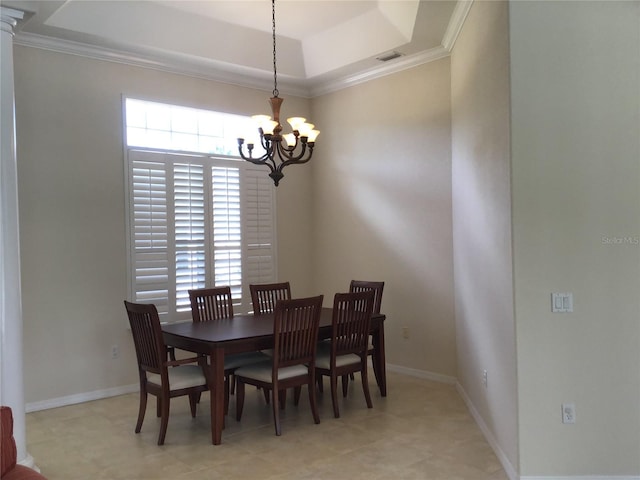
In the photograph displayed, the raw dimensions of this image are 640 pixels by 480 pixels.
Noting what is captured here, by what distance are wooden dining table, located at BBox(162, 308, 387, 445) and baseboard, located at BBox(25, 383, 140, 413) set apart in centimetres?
120

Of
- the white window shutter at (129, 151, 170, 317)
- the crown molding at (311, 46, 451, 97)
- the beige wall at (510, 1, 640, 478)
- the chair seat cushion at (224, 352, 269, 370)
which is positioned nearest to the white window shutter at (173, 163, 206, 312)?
the white window shutter at (129, 151, 170, 317)

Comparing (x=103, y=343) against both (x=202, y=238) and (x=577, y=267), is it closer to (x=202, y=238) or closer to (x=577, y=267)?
(x=202, y=238)

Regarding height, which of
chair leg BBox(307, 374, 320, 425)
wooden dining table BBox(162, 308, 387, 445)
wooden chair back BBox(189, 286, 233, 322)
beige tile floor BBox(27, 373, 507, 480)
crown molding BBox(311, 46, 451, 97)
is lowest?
beige tile floor BBox(27, 373, 507, 480)

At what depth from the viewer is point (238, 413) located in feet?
14.0

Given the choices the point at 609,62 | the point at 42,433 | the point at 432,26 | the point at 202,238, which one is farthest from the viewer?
the point at 202,238

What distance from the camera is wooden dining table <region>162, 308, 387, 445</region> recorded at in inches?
149

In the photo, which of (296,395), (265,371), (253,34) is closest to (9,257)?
(265,371)

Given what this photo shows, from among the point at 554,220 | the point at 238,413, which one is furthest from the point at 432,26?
the point at 238,413

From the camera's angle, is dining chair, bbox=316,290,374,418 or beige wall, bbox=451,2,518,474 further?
dining chair, bbox=316,290,374,418

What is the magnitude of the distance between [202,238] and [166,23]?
2.11 m

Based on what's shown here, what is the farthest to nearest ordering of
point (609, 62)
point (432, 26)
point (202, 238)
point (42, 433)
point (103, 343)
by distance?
point (202, 238)
point (103, 343)
point (432, 26)
point (42, 433)
point (609, 62)

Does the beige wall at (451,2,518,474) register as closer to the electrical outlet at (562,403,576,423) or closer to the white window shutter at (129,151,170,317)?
the electrical outlet at (562,403,576,423)

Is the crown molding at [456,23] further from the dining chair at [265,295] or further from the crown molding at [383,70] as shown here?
the dining chair at [265,295]

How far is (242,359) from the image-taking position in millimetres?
4527
